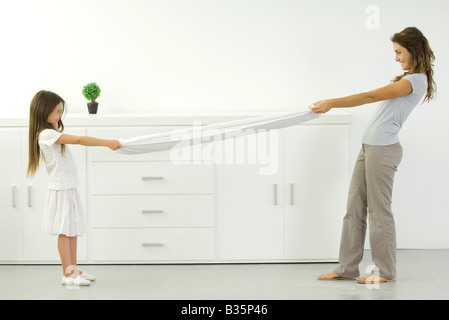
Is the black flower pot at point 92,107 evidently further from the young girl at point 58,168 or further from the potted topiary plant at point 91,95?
the young girl at point 58,168

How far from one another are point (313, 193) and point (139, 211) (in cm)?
108

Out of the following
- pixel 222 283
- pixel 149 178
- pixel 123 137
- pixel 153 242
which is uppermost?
pixel 123 137

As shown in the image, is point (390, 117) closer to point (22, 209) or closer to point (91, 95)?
point (91, 95)

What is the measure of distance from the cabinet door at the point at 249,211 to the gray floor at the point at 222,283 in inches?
4.1

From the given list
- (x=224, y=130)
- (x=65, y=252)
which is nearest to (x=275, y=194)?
(x=224, y=130)

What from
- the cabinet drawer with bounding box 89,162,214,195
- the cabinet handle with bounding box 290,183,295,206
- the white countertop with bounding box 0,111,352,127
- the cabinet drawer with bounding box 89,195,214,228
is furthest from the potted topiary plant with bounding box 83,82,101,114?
the cabinet handle with bounding box 290,183,295,206

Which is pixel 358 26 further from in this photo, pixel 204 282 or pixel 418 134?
pixel 204 282

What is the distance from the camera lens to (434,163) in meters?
3.84

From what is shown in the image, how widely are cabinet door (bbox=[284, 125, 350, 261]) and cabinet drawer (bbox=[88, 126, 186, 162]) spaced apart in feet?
2.50

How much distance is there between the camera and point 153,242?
3.32 meters

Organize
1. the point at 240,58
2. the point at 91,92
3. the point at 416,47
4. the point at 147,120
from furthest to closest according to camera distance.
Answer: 1. the point at 240,58
2. the point at 91,92
3. the point at 147,120
4. the point at 416,47

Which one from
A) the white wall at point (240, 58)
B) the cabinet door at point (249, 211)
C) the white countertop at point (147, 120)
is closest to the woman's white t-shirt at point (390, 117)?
the white countertop at point (147, 120)

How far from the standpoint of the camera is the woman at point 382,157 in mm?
2771

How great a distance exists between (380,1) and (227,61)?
3.79 ft
